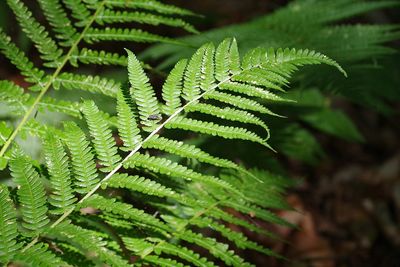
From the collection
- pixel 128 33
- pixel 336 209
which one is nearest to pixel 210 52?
pixel 128 33

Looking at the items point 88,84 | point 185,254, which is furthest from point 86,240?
point 88,84

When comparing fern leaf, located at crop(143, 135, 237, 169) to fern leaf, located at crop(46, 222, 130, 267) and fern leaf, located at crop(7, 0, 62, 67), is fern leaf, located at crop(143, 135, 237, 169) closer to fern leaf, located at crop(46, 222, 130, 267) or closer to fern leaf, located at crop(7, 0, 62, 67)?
fern leaf, located at crop(46, 222, 130, 267)

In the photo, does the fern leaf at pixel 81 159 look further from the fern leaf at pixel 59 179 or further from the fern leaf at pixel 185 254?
the fern leaf at pixel 185 254

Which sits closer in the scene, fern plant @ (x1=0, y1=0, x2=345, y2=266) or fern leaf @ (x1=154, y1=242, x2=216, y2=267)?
fern plant @ (x1=0, y1=0, x2=345, y2=266)

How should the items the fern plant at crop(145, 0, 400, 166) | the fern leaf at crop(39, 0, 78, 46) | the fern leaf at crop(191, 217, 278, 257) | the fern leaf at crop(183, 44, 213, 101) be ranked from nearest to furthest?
the fern leaf at crop(183, 44, 213, 101), the fern leaf at crop(191, 217, 278, 257), the fern leaf at crop(39, 0, 78, 46), the fern plant at crop(145, 0, 400, 166)

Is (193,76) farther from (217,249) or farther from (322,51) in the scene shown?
(322,51)

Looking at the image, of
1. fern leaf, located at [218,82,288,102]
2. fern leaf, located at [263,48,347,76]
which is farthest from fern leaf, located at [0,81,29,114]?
fern leaf, located at [263,48,347,76]
